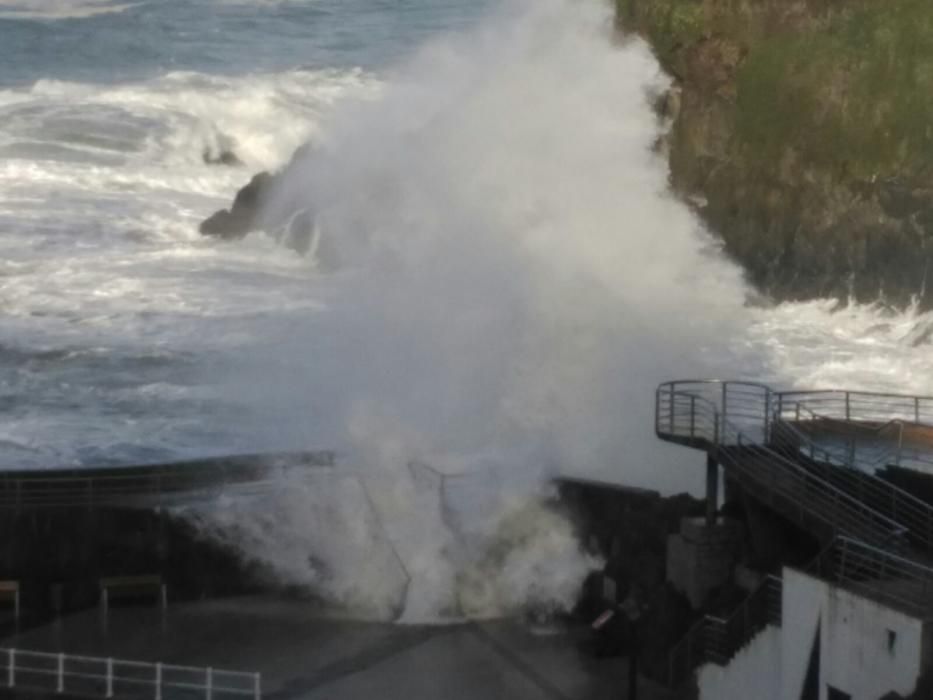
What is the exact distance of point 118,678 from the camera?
48.1ft

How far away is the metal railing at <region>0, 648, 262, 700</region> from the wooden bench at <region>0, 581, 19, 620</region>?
1406 millimetres

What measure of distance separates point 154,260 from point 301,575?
15.8 meters

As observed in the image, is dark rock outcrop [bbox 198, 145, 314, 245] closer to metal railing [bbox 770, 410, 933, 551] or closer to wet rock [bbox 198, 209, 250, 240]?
wet rock [bbox 198, 209, 250, 240]

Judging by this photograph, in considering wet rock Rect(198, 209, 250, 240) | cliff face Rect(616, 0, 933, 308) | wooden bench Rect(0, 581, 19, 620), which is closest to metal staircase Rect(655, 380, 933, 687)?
wooden bench Rect(0, 581, 19, 620)

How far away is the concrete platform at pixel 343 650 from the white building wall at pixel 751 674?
62 cm

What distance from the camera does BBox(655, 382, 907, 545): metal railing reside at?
13961 mm

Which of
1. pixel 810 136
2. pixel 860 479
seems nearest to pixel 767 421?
pixel 860 479

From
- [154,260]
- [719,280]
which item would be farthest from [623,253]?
[154,260]

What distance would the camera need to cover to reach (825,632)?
13.0 metres

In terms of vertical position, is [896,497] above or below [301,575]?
above

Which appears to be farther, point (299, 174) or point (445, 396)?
point (299, 174)

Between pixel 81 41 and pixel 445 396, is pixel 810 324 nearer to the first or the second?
pixel 445 396

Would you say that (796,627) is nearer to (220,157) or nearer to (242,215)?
(242,215)

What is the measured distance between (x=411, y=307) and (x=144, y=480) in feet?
29.3
